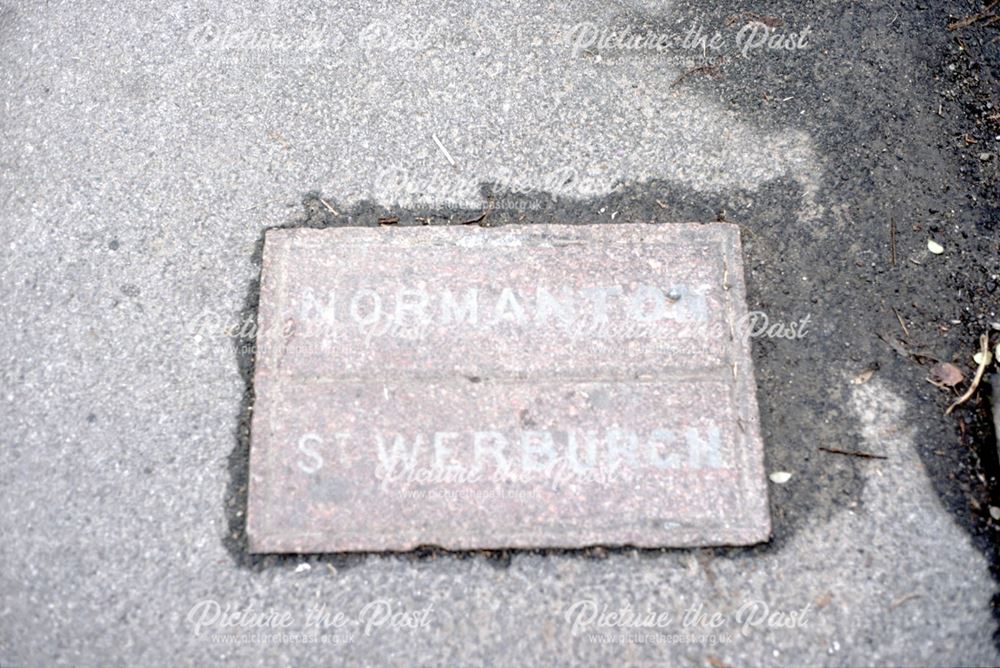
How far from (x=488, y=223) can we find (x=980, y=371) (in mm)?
1621

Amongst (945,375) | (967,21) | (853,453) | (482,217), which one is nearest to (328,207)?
(482,217)

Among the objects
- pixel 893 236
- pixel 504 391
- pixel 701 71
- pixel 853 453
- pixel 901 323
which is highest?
pixel 701 71

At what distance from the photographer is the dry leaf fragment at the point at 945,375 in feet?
8.16

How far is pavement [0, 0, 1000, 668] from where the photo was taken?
225 centimetres

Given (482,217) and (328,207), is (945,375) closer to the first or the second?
(482,217)

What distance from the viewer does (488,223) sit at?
266cm

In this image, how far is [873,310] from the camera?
2564mm

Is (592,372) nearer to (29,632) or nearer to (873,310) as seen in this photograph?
(873,310)

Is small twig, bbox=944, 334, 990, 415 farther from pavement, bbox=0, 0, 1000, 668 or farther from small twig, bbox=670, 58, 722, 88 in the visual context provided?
small twig, bbox=670, 58, 722, 88

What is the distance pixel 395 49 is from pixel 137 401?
5.03 ft

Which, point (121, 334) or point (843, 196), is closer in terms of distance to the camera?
point (121, 334)

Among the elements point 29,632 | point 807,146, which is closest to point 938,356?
point 807,146

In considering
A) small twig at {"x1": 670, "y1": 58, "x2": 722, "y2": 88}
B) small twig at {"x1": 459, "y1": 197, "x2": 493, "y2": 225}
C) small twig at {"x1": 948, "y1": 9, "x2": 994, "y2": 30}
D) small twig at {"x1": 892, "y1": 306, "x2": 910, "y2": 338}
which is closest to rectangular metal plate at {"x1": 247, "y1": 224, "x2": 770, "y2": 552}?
small twig at {"x1": 459, "y1": 197, "x2": 493, "y2": 225}

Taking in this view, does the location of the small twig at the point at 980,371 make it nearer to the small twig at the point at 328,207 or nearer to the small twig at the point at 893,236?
the small twig at the point at 893,236
